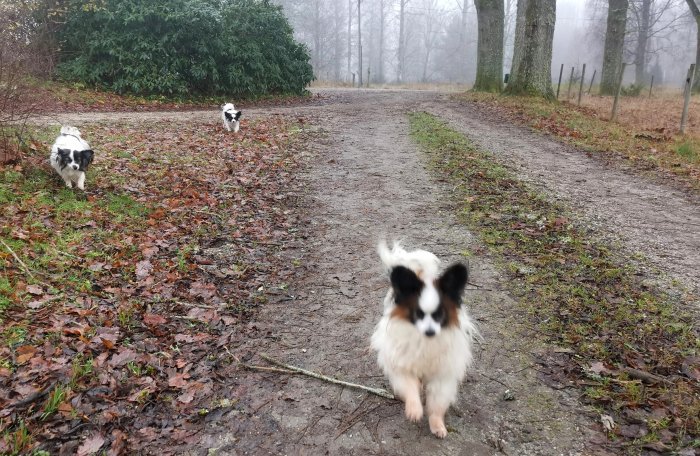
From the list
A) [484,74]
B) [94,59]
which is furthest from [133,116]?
[484,74]

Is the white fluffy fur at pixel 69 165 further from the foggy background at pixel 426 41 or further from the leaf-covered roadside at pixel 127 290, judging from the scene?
the foggy background at pixel 426 41

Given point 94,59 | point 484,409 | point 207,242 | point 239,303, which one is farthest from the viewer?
point 94,59

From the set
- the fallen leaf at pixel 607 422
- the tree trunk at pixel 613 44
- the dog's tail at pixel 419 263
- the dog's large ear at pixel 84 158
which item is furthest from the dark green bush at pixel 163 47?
the tree trunk at pixel 613 44

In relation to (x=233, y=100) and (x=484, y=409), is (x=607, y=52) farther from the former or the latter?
(x=484, y=409)

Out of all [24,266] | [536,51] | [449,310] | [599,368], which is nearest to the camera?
[449,310]

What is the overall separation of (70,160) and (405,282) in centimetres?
605

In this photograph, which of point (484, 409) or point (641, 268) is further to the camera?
point (641, 268)

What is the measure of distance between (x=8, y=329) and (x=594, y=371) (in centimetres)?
480

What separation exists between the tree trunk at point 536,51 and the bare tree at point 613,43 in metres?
8.88

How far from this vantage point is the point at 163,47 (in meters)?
18.3

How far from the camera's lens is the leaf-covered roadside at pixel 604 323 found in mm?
3252

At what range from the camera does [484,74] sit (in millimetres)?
23047

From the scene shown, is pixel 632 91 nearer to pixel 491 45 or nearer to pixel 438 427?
pixel 491 45

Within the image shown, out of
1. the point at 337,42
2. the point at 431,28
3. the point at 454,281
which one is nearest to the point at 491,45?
the point at 454,281
